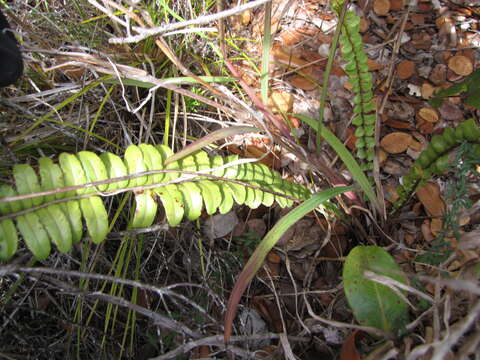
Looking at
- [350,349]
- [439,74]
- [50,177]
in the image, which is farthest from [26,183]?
[439,74]

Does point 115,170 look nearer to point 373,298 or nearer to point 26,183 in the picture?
point 26,183

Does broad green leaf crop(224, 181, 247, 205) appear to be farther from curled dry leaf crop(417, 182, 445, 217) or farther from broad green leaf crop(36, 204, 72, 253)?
curled dry leaf crop(417, 182, 445, 217)

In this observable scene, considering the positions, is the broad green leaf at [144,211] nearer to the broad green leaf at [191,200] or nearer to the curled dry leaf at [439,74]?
the broad green leaf at [191,200]

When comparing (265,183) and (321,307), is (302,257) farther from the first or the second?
(265,183)

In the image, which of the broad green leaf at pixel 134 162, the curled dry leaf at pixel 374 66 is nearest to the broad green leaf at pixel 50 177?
the broad green leaf at pixel 134 162

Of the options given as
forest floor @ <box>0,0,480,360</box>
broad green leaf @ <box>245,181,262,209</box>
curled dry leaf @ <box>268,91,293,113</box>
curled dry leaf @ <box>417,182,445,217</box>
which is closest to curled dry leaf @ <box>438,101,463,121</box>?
forest floor @ <box>0,0,480,360</box>

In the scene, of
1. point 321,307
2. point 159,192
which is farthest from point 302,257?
point 159,192
